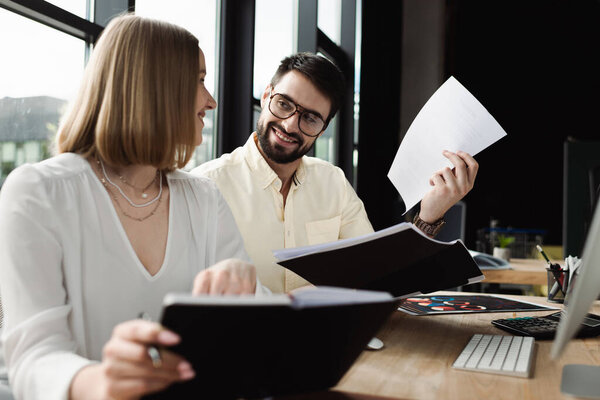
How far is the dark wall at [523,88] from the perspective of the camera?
5.51 m

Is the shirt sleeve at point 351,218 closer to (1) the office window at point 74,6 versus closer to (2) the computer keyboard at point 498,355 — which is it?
(2) the computer keyboard at point 498,355

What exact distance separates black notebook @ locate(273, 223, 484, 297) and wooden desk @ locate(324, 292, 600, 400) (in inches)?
4.3

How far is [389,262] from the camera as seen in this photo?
1117 mm

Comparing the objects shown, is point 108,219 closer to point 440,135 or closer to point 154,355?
point 154,355

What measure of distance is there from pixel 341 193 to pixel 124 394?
150cm

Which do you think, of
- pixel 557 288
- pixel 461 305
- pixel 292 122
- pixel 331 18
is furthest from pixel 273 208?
pixel 331 18

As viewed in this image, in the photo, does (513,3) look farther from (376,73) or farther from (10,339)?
(10,339)

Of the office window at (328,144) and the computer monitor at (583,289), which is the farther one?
the office window at (328,144)

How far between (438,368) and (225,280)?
409mm

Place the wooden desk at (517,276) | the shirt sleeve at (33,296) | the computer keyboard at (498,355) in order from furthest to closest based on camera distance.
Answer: the wooden desk at (517,276)
the computer keyboard at (498,355)
the shirt sleeve at (33,296)

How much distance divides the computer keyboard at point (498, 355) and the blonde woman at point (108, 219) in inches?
16.0

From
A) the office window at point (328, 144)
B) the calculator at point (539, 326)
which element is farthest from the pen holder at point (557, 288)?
the office window at point (328, 144)

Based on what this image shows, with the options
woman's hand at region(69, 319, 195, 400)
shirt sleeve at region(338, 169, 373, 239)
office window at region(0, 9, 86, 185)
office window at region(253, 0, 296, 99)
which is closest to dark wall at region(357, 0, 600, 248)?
office window at region(253, 0, 296, 99)

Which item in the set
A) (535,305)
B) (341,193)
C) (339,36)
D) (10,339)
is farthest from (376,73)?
(10,339)
